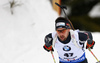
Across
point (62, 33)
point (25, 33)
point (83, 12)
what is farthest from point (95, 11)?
point (62, 33)

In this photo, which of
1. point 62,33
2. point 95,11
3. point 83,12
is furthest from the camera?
point 83,12

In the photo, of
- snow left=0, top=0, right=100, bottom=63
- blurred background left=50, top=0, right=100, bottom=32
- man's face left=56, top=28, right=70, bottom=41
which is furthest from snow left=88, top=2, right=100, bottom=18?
man's face left=56, top=28, right=70, bottom=41

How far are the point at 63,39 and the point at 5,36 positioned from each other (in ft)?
10.1

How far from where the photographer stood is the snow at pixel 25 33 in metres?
5.49

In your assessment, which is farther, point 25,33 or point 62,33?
point 25,33

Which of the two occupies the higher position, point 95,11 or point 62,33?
point 95,11

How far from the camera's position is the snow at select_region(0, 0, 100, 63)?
5488 mm

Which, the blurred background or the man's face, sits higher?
the blurred background

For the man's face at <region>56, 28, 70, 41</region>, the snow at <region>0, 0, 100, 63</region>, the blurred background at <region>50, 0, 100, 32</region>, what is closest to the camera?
the man's face at <region>56, 28, 70, 41</region>

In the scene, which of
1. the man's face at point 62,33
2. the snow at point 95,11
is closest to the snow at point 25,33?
the man's face at point 62,33

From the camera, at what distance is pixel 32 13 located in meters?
6.99

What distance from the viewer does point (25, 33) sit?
243 inches

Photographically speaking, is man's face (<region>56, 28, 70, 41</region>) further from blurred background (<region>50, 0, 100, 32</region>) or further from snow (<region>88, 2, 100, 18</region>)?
snow (<region>88, 2, 100, 18</region>)

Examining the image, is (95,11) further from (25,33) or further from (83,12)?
(25,33)
